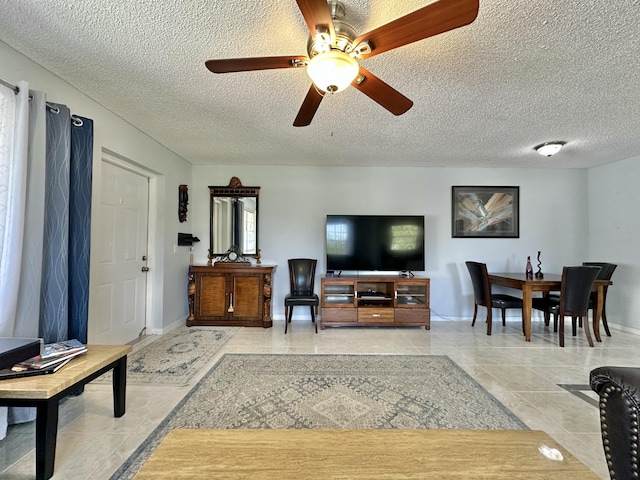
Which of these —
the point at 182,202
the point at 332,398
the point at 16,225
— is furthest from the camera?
the point at 182,202

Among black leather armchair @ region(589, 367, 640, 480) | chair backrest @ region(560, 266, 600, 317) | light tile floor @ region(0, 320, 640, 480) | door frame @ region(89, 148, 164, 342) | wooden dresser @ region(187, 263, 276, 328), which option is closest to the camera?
black leather armchair @ region(589, 367, 640, 480)

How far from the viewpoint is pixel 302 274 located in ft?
13.5

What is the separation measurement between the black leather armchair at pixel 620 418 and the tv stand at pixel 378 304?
3.11 m

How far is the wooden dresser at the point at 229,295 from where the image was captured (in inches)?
152

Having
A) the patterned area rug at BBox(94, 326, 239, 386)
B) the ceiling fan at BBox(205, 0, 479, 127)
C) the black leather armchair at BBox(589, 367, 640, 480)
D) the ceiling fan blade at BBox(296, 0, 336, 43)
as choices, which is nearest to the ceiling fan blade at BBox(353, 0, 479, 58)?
the ceiling fan at BBox(205, 0, 479, 127)

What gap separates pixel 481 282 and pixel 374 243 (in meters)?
1.45

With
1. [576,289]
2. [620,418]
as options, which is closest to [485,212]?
[576,289]

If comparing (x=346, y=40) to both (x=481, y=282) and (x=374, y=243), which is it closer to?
(x=374, y=243)

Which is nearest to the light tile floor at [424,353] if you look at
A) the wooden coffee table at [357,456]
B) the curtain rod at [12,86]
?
the wooden coffee table at [357,456]

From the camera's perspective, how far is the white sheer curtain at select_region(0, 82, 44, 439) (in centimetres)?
163

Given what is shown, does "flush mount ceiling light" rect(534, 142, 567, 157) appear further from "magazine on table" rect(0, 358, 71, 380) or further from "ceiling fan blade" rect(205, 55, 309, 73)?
"magazine on table" rect(0, 358, 71, 380)

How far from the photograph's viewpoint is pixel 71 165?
6.69ft

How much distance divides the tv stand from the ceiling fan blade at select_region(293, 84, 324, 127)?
2.24 m

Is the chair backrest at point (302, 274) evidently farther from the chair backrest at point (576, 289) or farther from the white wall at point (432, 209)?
the chair backrest at point (576, 289)
